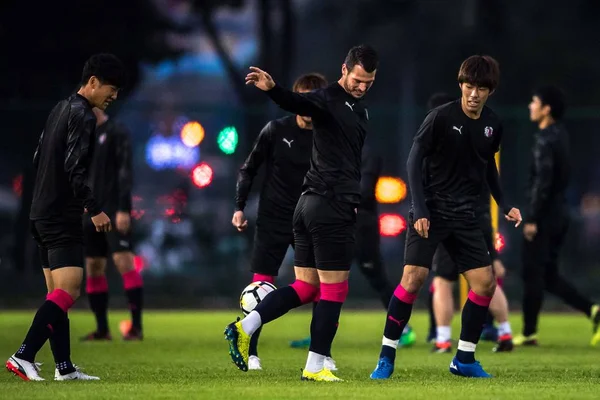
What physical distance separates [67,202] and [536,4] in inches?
1269

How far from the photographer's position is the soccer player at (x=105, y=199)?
15148mm

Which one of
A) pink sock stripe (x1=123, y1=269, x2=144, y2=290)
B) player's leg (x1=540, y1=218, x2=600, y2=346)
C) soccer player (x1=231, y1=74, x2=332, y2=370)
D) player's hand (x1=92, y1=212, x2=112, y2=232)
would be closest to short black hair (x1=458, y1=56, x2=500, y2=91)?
soccer player (x1=231, y1=74, x2=332, y2=370)

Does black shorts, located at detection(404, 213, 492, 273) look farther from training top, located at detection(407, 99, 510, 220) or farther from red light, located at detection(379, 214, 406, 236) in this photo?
red light, located at detection(379, 214, 406, 236)

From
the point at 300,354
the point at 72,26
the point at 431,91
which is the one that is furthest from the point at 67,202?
the point at 431,91

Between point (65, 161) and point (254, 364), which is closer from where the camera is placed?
point (65, 161)

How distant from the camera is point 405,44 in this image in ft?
149

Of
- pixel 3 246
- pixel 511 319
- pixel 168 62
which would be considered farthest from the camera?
pixel 168 62

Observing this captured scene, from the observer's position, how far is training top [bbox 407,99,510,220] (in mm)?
11102

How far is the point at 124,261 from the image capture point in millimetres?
15742

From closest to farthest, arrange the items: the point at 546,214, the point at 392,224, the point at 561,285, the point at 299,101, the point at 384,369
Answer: the point at 299,101 → the point at 384,369 → the point at 546,214 → the point at 561,285 → the point at 392,224

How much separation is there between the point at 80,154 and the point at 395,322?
8.43 feet

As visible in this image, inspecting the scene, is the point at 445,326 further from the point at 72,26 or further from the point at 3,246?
the point at 72,26

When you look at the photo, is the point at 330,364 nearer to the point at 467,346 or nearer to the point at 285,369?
the point at 285,369

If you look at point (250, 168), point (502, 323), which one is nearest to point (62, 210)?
point (250, 168)
